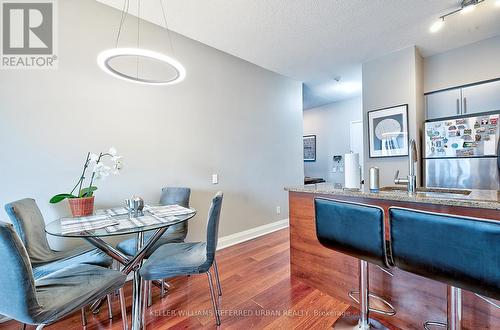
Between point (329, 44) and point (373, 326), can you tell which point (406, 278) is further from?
point (329, 44)

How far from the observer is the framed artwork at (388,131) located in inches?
121

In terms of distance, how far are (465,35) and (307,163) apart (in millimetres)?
3912

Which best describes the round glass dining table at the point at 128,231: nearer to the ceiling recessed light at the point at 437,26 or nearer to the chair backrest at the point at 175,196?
the chair backrest at the point at 175,196

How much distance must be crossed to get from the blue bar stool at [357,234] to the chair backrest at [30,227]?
196 cm

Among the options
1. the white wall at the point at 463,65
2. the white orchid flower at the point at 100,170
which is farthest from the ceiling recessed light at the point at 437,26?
the white orchid flower at the point at 100,170

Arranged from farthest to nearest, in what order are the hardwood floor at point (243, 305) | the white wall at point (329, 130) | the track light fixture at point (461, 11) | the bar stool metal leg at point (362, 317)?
the white wall at point (329, 130) < the track light fixture at point (461, 11) < the hardwood floor at point (243, 305) < the bar stool metal leg at point (362, 317)

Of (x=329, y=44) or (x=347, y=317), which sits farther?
(x=329, y=44)

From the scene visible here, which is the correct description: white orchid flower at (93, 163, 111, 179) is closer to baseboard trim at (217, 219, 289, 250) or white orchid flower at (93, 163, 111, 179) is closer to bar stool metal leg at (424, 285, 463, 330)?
baseboard trim at (217, 219, 289, 250)

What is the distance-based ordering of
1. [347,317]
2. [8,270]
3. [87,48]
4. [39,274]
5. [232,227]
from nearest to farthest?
1. [8,270]
2. [39,274]
3. [347,317]
4. [87,48]
5. [232,227]

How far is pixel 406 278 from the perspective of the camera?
1.50m

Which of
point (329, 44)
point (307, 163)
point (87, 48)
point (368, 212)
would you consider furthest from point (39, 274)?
point (307, 163)

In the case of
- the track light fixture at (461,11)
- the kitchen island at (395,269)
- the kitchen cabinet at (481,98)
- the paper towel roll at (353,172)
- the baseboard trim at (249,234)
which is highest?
the track light fixture at (461,11)

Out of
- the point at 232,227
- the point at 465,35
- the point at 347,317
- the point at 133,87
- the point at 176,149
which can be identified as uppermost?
the point at 465,35

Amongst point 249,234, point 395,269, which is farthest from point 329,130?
point 395,269
